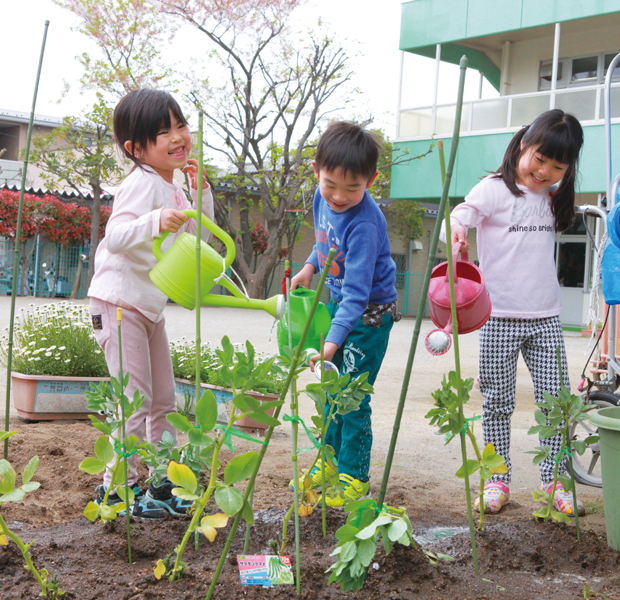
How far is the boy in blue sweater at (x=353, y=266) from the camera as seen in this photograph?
1956 millimetres

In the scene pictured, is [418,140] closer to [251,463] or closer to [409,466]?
[409,466]

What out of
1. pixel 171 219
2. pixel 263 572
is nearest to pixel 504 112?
pixel 171 219

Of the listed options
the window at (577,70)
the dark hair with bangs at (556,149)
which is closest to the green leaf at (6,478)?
the dark hair with bangs at (556,149)

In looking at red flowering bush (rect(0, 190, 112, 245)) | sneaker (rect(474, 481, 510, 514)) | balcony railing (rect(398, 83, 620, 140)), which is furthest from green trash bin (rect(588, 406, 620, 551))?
red flowering bush (rect(0, 190, 112, 245))

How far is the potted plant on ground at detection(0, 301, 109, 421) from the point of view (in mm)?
3338

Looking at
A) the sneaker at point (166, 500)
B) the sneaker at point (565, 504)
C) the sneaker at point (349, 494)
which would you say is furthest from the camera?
the sneaker at point (565, 504)

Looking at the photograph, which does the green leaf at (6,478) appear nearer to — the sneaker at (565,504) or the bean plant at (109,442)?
the bean plant at (109,442)

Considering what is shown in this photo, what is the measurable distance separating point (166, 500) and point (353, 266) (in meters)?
0.92

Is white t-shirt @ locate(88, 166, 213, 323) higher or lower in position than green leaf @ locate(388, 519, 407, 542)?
higher

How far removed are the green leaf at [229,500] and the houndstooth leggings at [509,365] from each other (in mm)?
1443

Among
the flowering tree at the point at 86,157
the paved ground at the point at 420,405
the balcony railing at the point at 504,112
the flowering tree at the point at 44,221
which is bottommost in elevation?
the paved ground at the point at 420,405

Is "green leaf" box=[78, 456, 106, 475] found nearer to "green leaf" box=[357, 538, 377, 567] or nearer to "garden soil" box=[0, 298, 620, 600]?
"garden soil" box=[0, 298, 620, 600]

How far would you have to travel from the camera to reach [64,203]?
15.3 metres

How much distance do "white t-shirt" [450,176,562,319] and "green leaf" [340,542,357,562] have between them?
4.43 ft
